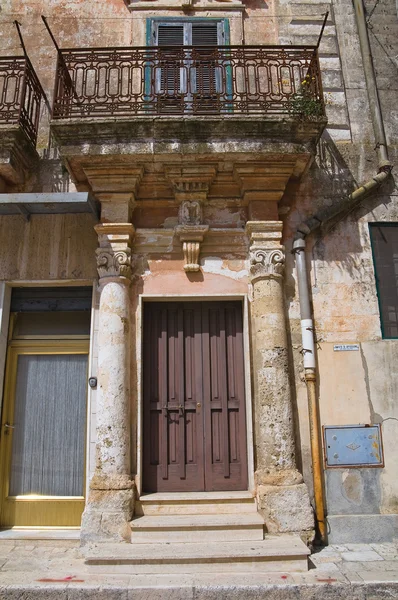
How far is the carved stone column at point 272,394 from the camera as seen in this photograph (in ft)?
16.2

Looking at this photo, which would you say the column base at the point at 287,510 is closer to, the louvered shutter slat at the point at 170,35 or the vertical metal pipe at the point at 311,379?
the vertical metal pipe at the point at 311,379

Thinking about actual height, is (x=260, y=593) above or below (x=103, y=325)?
below

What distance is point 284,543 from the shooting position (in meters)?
4.59

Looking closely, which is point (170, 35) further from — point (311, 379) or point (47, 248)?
point (311, 379)

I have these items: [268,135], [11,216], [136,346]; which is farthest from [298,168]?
[11,216]

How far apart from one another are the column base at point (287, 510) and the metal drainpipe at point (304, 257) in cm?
28

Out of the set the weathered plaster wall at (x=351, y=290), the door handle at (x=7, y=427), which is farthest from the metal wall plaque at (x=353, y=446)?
the door handle at (x=7, y=427)

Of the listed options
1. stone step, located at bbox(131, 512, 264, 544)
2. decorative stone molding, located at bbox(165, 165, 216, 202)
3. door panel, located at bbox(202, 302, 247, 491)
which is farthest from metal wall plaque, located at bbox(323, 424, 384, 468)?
decorative stone molding, located at bbox(165, 165, 216, 202)

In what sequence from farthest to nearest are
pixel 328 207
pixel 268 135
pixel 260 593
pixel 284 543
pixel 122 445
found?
pixel 328 207 → pixel 268 135 → pixel 122 445 → pixel 284 543 → pixel 260 593

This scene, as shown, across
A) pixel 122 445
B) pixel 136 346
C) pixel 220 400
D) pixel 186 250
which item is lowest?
pixel 122 445

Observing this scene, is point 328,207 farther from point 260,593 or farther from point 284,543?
point 260,593

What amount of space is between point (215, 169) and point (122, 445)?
3.43 meters

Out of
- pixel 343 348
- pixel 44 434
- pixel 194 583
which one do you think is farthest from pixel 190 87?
pixel 194 583

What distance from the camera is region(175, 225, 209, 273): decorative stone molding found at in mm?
5652
